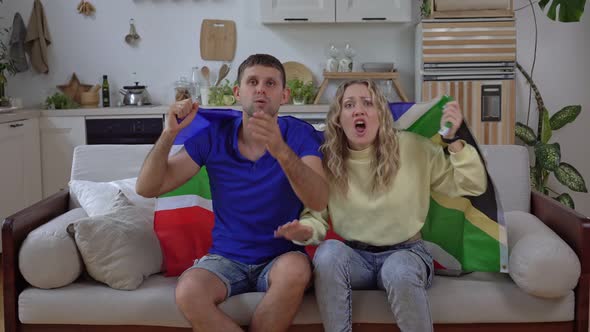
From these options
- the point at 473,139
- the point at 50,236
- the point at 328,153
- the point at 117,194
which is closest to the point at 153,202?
the point at 117,194

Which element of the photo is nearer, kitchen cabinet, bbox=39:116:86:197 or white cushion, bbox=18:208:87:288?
white cushion, bbox=18:208:87:288

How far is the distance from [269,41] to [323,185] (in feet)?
12.1

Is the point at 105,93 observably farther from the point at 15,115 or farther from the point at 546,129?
the point at 546,129

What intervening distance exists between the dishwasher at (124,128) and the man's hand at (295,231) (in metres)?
3.23

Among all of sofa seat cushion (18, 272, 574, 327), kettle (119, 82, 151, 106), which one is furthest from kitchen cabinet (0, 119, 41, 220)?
sofa seat cushion (18, 272, 574, 327)

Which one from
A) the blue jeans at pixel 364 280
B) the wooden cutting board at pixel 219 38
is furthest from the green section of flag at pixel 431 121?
the wooden cutting board at pixel 219 38

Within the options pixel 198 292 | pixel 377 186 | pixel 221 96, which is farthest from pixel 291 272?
pixel 221 96

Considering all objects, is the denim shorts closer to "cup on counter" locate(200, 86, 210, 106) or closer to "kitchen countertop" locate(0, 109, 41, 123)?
"kitchen countertop" locate(0, 109, 41, 123)

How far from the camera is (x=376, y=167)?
250 cm

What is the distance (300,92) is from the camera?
18.0ft

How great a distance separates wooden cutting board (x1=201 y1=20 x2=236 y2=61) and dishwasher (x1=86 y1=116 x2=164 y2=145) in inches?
32.0

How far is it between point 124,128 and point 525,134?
9.30 feet

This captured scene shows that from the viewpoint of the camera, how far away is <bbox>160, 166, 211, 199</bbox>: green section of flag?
2749 millimetres

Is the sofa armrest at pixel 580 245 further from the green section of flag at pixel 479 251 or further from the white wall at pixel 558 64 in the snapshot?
the white wall at pixel 558 64
